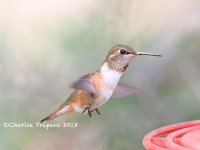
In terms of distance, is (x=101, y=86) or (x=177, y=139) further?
(x=101, y=86)

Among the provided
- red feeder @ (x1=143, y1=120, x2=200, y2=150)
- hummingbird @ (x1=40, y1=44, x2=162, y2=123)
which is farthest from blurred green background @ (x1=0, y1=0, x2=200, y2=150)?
red feeder @ (x1=143, y1=120, x2=200, y2=150)

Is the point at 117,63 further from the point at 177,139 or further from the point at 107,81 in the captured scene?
the point at 177,139

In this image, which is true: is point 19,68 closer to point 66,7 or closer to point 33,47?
point 33,47

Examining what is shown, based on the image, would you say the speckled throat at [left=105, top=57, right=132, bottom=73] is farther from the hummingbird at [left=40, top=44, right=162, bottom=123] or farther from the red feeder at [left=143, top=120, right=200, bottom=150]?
the red feeder at [left=143, top=120, right=200, bottom=150]

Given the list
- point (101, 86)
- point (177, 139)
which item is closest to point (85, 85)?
point (101, 86)

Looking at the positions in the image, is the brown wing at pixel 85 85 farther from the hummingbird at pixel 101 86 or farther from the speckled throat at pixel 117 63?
the speckled throat at pixel 117 63

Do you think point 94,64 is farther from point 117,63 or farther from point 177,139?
point 177,139

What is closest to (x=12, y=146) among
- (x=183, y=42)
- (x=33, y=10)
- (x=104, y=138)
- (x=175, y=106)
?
(x=104, y=138)
